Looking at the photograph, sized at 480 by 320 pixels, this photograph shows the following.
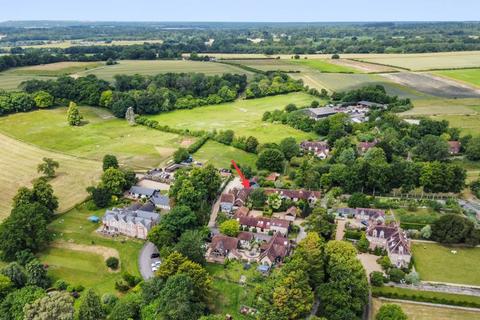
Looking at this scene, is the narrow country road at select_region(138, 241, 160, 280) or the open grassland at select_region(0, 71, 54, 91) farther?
the open grassland at select_region(0, 71, 54, 91)

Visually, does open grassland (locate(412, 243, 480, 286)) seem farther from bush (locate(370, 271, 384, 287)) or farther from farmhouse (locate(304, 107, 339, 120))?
farmhouse (locate(304, 107, 339, 120))

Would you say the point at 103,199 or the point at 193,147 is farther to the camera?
the point at 193,147

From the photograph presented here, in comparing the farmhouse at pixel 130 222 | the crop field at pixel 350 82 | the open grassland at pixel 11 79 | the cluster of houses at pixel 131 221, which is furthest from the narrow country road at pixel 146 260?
the open grassland at pixel 11 79

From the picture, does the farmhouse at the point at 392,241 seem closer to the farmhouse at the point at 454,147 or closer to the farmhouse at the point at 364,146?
the farmhouse at the point at 364,146

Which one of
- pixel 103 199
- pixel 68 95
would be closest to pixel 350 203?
pixel 103 199

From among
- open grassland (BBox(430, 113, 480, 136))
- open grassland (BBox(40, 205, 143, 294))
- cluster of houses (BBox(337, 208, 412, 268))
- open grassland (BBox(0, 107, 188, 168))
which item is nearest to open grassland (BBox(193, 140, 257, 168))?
open grassland (BBox(0, 107, 188, 168))

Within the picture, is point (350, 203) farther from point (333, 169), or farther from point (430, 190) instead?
point (430, 190)
